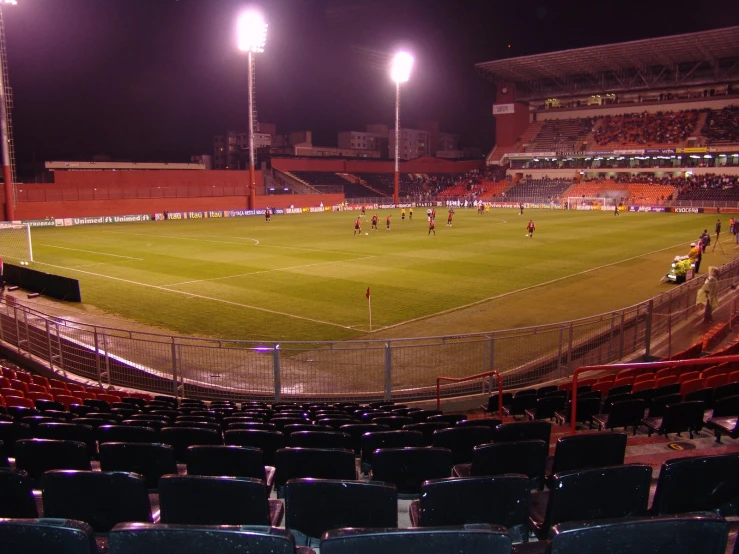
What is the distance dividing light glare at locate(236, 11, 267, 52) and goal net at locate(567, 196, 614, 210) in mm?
45239

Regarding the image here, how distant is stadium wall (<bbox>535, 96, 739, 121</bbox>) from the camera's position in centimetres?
8731

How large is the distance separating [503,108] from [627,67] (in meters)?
20.5

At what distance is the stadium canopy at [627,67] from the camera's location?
78375 mm

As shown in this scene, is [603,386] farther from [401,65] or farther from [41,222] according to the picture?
[401,65]

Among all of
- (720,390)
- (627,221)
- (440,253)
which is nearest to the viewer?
(720,390)

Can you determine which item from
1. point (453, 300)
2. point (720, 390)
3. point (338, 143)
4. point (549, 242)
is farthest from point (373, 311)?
point (338, 143)

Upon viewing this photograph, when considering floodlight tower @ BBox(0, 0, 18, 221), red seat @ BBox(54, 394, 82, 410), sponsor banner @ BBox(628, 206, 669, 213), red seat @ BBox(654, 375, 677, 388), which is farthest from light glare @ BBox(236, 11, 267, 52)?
red seat @ BBox(654, 375, 677, 388)

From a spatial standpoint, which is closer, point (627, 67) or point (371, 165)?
point (627, 67)

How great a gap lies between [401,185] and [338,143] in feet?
137

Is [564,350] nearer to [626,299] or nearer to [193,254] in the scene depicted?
[626,299]

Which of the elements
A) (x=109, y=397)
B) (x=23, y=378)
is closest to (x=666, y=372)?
(x=109, y=397)

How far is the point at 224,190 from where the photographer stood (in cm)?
7331

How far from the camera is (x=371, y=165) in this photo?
338 feet

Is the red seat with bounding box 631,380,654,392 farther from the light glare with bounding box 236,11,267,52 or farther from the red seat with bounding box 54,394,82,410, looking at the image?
the light glare with bounding box 236,11,267,52
